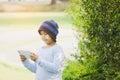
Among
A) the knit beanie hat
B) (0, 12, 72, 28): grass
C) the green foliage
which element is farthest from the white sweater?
(0, 12, 72, 28): grass

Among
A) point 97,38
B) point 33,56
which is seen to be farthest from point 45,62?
point 97,38

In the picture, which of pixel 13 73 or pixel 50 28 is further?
pixel 13 73

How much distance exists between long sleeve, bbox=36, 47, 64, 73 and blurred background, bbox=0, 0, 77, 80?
539 centimetres

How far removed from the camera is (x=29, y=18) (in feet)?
35.2

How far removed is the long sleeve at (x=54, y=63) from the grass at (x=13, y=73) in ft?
14.5

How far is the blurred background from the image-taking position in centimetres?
1009

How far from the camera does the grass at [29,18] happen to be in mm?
10359

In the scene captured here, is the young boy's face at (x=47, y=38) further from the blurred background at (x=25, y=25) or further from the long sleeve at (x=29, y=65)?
the blurred background at (x=25, y=25)

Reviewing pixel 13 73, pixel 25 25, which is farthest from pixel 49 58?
pixel 25 25

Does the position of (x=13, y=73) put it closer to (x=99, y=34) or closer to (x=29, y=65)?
(x=99, y=34)

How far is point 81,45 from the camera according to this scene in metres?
6.31

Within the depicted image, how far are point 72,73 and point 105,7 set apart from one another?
144cm

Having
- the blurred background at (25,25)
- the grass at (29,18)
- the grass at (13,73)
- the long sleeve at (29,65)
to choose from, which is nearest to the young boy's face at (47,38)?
the long sleeve at (29,65)

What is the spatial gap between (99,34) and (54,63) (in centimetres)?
188
